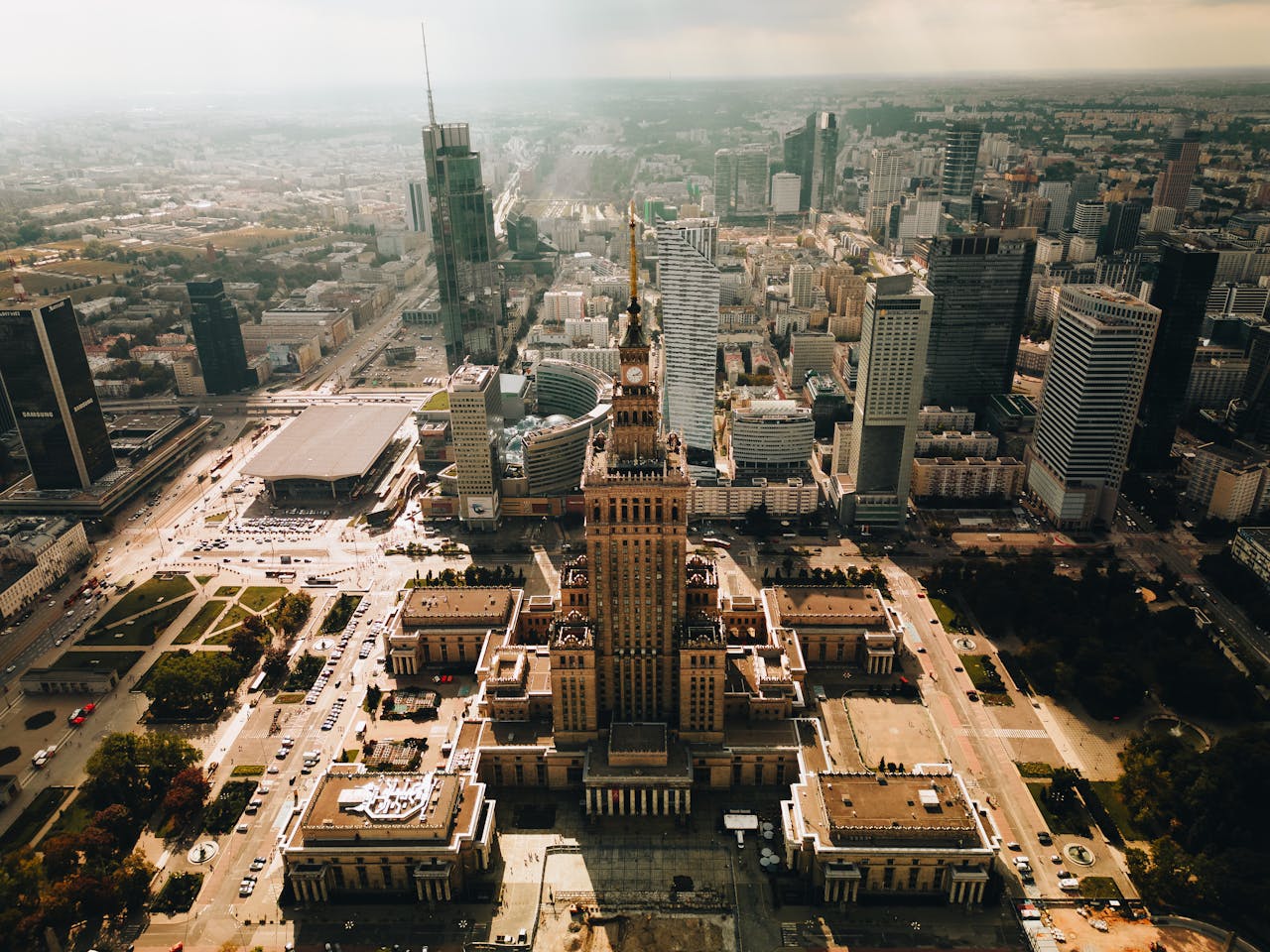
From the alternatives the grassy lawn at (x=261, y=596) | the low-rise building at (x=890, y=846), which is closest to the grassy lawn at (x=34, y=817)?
the grassy lawn at (x=261, y=596)

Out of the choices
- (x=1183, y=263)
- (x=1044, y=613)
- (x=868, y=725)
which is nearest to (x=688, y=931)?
(x=868, y=725)

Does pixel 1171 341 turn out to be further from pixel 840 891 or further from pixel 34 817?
pixel 34 817

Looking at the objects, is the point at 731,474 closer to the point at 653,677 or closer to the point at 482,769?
the point at 653,677

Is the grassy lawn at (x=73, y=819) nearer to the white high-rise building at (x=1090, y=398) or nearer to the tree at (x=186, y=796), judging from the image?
the tree at (x=186, y=796)

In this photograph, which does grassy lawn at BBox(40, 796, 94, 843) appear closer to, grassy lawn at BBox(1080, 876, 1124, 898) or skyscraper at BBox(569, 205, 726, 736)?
skyscraper at BBox(569, 205, 726, 736)

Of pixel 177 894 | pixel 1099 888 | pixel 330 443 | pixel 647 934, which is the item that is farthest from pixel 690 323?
pixel 177 894
